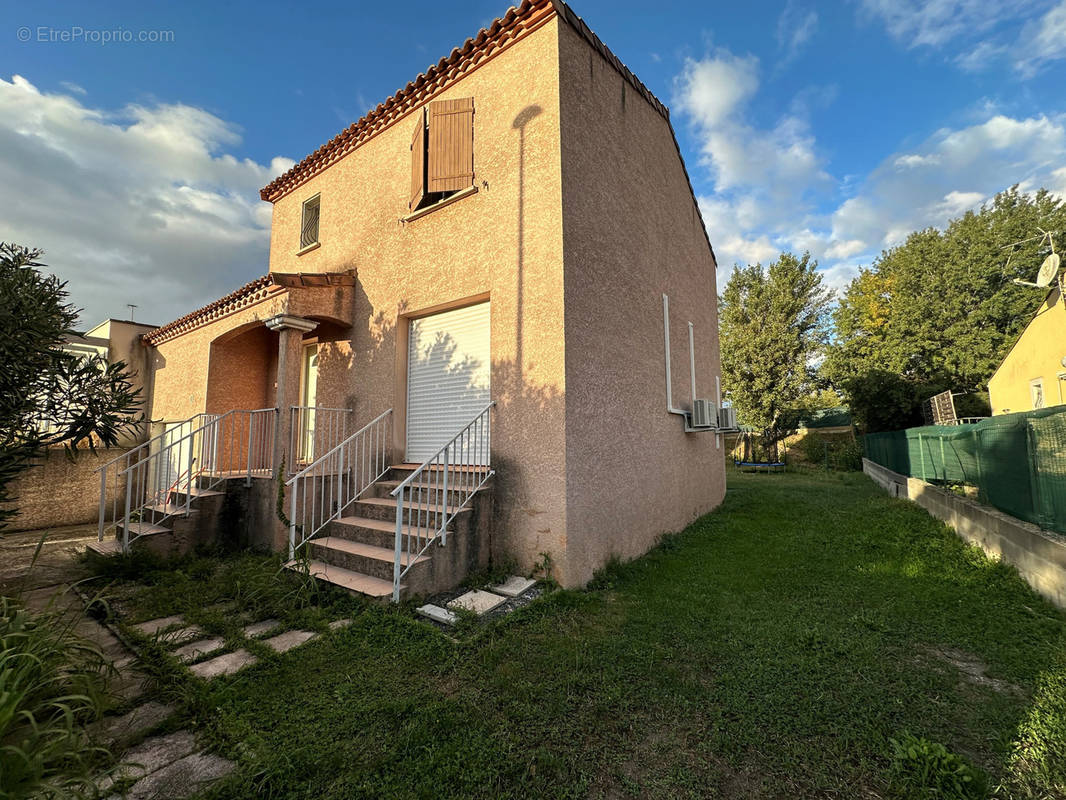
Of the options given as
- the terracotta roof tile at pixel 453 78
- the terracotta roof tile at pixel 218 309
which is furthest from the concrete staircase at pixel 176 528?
the terracotta roof tile at pixel 453 78

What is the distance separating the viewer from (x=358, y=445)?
616cm

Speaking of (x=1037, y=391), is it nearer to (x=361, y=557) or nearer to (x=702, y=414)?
(x=702, y=414)

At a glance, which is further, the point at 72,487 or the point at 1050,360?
the point at 1050,360

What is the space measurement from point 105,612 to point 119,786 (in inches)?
118

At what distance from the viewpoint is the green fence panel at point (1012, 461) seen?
4.23 m

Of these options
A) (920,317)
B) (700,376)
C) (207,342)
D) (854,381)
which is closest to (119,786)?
(207,342)

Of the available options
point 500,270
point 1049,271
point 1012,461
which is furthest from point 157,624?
point 1049,271

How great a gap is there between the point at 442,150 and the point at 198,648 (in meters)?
6.07

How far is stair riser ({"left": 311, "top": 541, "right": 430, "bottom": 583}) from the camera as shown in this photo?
3.99m

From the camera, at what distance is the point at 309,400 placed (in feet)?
24.9

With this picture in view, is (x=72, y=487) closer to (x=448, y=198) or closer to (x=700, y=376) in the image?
(x=448, y=198)

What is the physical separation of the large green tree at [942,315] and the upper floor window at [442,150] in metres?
20.8

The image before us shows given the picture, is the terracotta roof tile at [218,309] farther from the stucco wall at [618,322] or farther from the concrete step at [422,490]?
the stucco wall at [618,322]

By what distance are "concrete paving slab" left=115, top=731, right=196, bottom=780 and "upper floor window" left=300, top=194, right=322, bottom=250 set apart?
7998 mm
